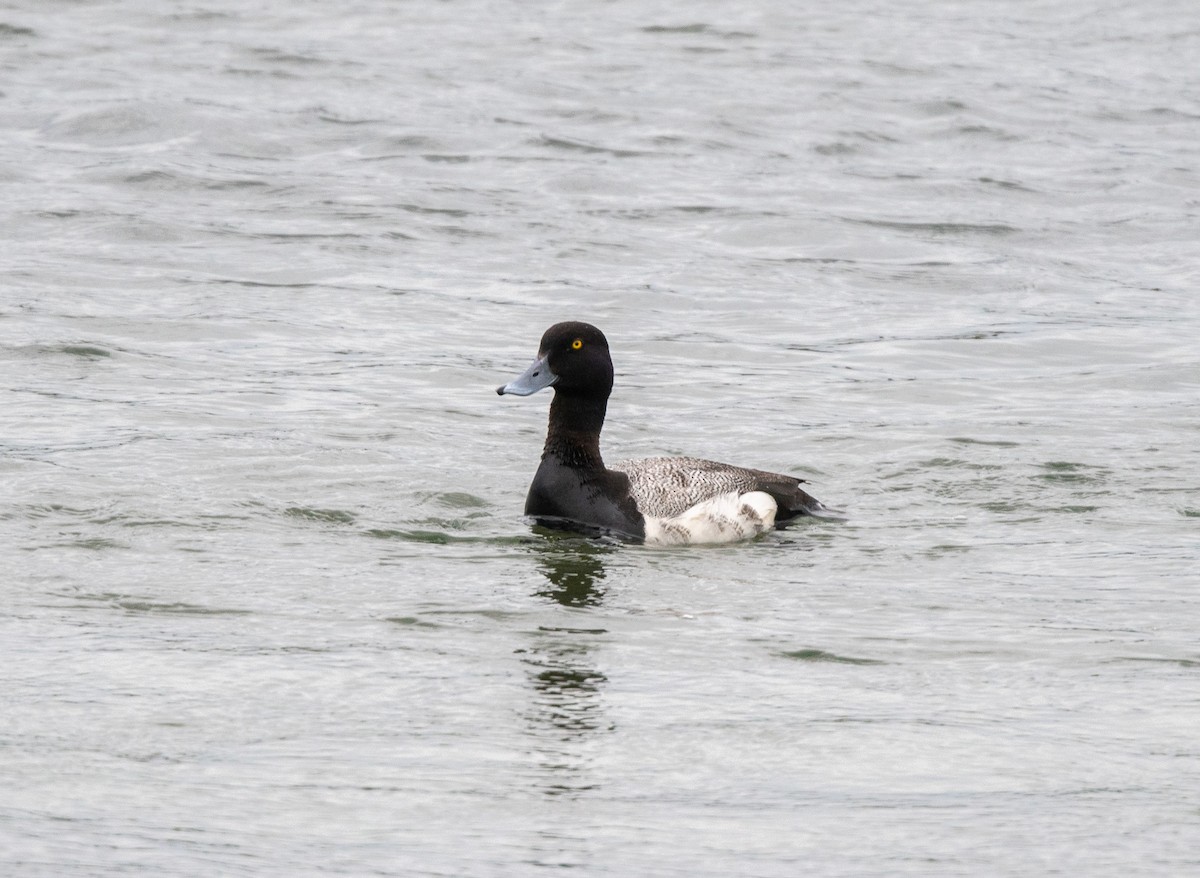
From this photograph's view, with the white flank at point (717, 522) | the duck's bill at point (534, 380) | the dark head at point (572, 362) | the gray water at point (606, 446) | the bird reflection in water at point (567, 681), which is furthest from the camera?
the dark head at point (572, 362)

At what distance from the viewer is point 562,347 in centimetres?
1162

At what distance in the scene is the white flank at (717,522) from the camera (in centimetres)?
1118

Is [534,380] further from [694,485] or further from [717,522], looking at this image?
[717,522]

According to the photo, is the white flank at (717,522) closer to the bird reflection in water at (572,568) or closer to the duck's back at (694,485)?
the duck's back at (694,485)

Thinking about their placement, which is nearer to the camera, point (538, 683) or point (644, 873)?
point (644, 873)

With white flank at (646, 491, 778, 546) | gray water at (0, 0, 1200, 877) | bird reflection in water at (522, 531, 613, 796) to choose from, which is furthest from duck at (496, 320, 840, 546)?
bird reflection in water at (522, 531, 613, 796)

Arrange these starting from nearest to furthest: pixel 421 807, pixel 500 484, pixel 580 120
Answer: pixel 421 807 < pixel 500 484 < pixel 580 120

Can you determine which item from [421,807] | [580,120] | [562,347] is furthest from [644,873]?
[580,120]

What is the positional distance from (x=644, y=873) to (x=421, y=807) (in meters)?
0.87

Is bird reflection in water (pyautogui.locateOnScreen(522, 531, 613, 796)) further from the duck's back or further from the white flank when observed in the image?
the duck's back

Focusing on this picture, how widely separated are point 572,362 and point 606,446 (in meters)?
2.40

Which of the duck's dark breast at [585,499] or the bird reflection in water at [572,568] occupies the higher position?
the duck's dark breast at [585,499]

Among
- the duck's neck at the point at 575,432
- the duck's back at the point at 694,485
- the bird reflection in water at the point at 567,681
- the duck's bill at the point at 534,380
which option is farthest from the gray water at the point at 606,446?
the duck's bill at the point at 534,380

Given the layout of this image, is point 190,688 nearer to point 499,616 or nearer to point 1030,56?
point 499,616
